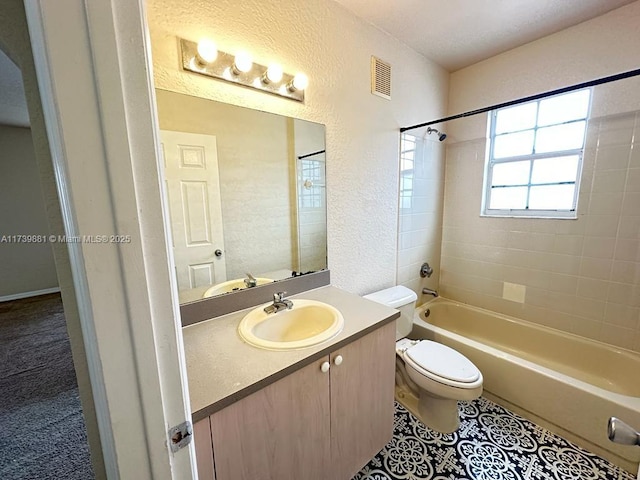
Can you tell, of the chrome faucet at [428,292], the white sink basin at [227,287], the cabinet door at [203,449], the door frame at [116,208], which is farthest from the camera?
the chrome faucet at [428,292]

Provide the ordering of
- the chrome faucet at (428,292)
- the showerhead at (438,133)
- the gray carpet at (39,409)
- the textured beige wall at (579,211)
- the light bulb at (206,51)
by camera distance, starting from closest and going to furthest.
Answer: the light bulb at (206,51), the gray carpet at (39,409), the textured beige wall at (579,211), the showerhead at (438,133), the chrome faucet at (428,292)

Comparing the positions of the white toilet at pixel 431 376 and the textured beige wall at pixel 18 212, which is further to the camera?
the textured beige wall at pixel 18 212

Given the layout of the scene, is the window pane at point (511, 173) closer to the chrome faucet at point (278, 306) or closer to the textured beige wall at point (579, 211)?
the textured beige wall at point (579, 211)

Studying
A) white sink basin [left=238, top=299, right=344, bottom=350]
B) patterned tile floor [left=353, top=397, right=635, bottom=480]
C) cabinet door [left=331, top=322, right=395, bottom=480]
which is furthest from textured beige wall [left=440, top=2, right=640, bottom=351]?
white sink basin [left=238, top=299, right=344, bottom=350]

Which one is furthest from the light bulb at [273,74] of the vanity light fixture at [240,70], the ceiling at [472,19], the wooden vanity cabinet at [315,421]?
the wooden vanity cabinet at [315,421]

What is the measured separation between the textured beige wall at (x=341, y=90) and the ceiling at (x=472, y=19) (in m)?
0.09

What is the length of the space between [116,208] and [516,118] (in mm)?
2701

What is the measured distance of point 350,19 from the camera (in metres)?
1.57

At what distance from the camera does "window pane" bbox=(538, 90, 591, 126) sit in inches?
70.7

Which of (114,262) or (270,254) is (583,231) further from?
(114,262)

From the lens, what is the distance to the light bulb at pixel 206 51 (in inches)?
42.3

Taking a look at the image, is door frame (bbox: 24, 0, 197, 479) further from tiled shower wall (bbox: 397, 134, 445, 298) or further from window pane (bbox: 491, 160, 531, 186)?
window pane (bbox: 491, 160, 531, 186)

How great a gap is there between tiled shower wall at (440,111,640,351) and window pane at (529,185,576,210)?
0.09 metres

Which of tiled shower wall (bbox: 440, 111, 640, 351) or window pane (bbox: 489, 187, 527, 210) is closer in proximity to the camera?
tiled shower wall (bbox: 440, 111, 640, 351)
